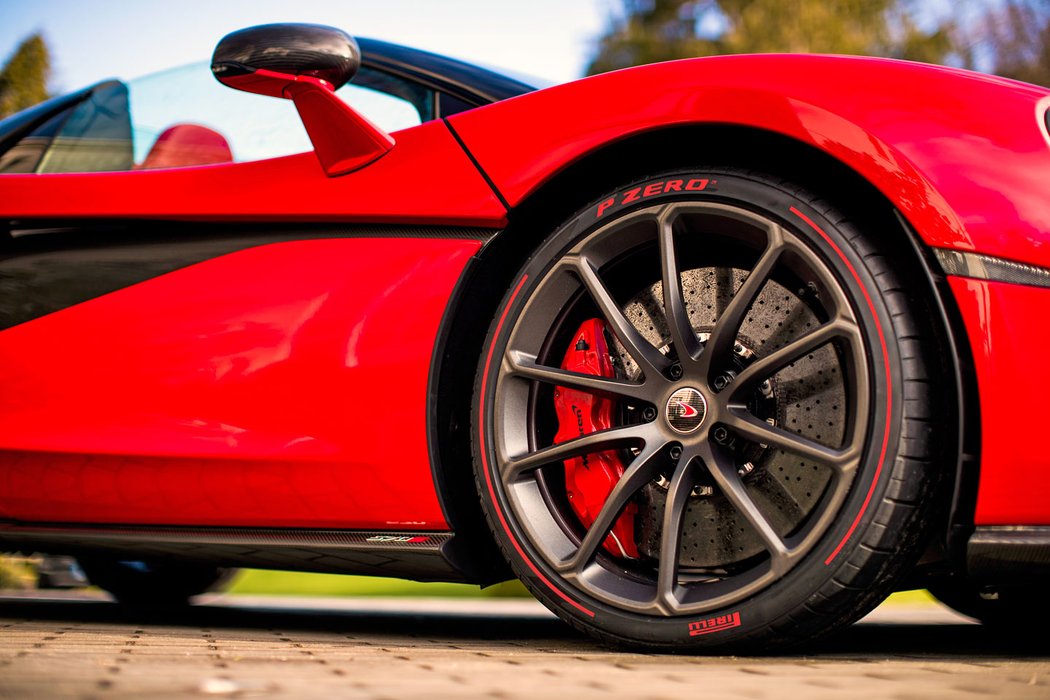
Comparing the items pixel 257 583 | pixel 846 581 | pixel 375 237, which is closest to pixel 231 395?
pixel 375 237

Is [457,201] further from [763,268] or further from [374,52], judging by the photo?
[374,52]

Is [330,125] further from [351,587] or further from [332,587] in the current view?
[351,587]

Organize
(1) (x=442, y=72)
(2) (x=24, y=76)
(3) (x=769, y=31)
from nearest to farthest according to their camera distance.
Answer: (1) (x=442, y=72), (2) (x=24, y=76), (3) (x=769, y=31)

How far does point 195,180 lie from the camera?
245cm

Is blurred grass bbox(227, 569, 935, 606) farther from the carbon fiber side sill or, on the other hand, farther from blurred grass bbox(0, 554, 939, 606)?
the carbon fiber side sill

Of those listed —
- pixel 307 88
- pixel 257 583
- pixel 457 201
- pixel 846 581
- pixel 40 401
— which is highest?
pixel 307 88

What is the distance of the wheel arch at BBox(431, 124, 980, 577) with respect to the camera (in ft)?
5.55

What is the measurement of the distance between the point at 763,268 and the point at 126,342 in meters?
1.44

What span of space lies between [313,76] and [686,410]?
1.07m

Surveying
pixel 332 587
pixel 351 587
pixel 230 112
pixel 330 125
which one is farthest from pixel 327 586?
pixel 330 125

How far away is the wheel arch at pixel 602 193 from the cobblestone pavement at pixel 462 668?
0.79 feet

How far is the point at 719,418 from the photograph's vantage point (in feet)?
6.06

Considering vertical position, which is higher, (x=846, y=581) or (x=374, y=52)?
(x=374, y=52)

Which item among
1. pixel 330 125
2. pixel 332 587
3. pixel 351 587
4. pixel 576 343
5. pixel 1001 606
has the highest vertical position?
pixel 330 125
